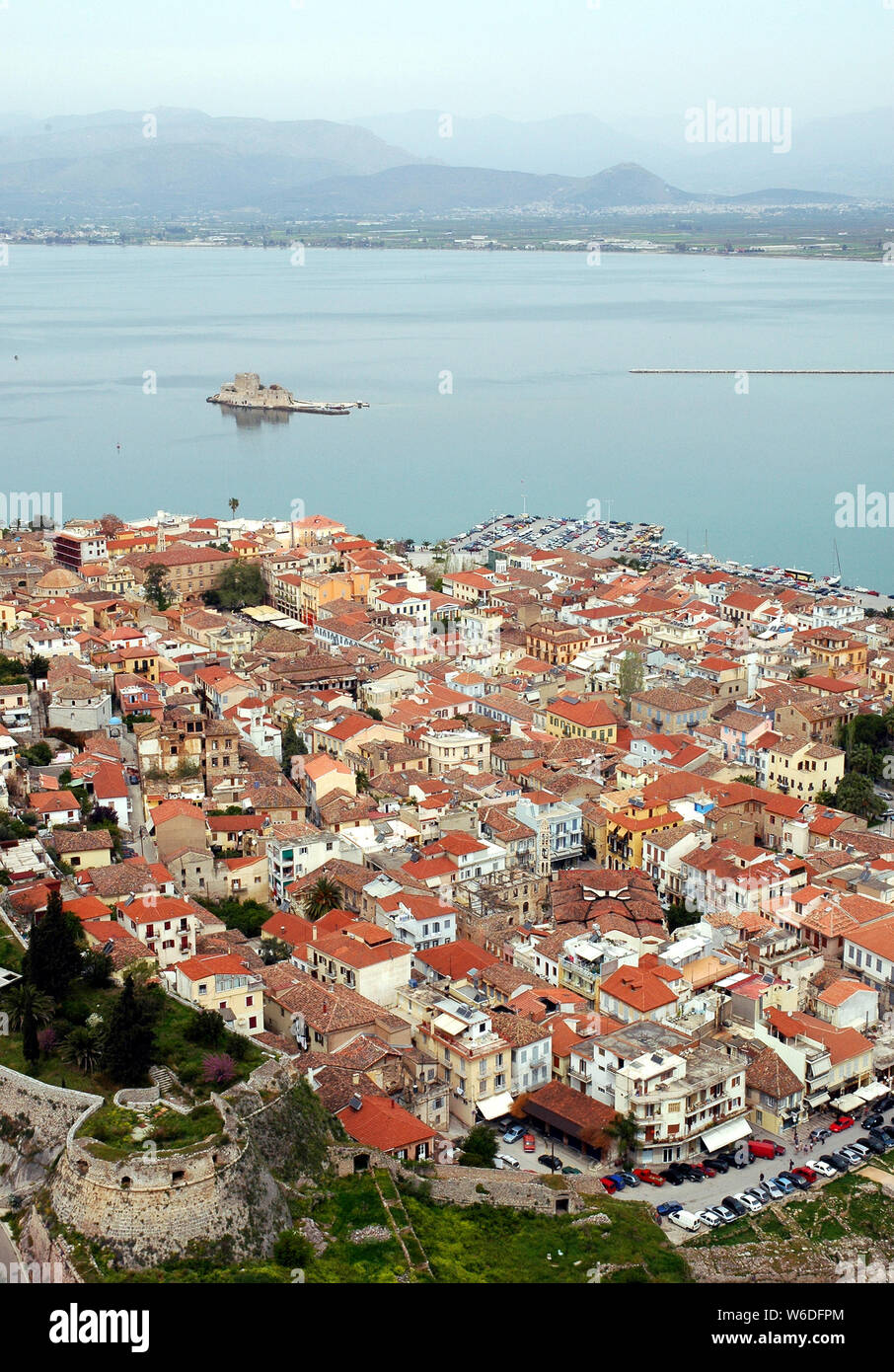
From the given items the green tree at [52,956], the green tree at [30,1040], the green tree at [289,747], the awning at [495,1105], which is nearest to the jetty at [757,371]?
the green tree at [289,747]

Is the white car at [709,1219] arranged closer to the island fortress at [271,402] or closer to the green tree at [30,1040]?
the green tree at [30,1040]

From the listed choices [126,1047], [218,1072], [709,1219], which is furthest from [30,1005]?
[709,1219]

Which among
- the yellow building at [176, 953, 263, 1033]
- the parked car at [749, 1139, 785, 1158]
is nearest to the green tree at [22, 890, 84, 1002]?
the yellow building at [176, 953, 263, 1033]

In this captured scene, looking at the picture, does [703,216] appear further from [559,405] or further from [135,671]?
[135,671]

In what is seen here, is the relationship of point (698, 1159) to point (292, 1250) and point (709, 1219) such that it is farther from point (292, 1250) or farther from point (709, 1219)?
point (292, 1250)

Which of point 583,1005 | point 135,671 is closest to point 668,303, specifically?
point 135,671

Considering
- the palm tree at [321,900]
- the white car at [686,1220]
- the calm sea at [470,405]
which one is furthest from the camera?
the calm sea at [470,405]
